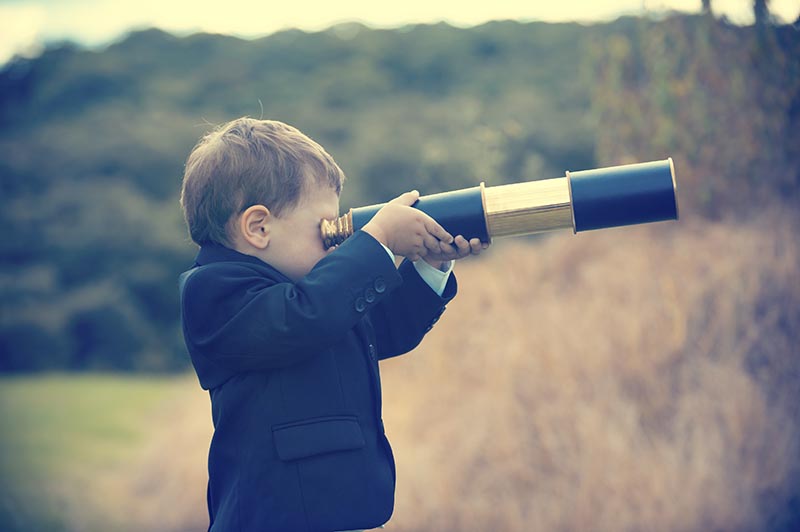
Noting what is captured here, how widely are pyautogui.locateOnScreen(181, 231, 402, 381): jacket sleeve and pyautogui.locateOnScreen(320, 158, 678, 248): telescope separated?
18 centimetres

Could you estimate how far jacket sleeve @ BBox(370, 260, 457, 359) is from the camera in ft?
7.69

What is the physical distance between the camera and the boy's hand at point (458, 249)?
212cm

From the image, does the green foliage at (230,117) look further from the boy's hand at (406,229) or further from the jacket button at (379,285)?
the jacket button at (379,285)

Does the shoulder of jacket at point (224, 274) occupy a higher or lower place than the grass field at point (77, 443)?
higher

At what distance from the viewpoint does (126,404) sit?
995cm

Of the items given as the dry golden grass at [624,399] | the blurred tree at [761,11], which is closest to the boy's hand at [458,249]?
the dry golden grass at [624,399]

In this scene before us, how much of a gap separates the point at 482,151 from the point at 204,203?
734 cm

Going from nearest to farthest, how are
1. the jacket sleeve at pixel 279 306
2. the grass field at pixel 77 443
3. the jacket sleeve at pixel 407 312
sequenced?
the jacket sleeve at pixel 279 306 → the jacket sleeve at pixel 407 312 → the grass field at pixel 77 443

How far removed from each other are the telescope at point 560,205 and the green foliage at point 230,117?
15.5 feet

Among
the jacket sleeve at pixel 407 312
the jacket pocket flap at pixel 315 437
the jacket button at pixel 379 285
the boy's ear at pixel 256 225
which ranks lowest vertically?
the jacket pocket flap at pixel 315 437

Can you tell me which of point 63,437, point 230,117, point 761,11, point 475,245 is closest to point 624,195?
point 475,245

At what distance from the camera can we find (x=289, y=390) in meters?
2.04

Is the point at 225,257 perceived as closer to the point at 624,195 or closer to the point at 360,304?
the point at 360,304

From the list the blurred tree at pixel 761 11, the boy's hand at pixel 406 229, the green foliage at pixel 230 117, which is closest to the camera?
the boy's hand at pixel 406 229
